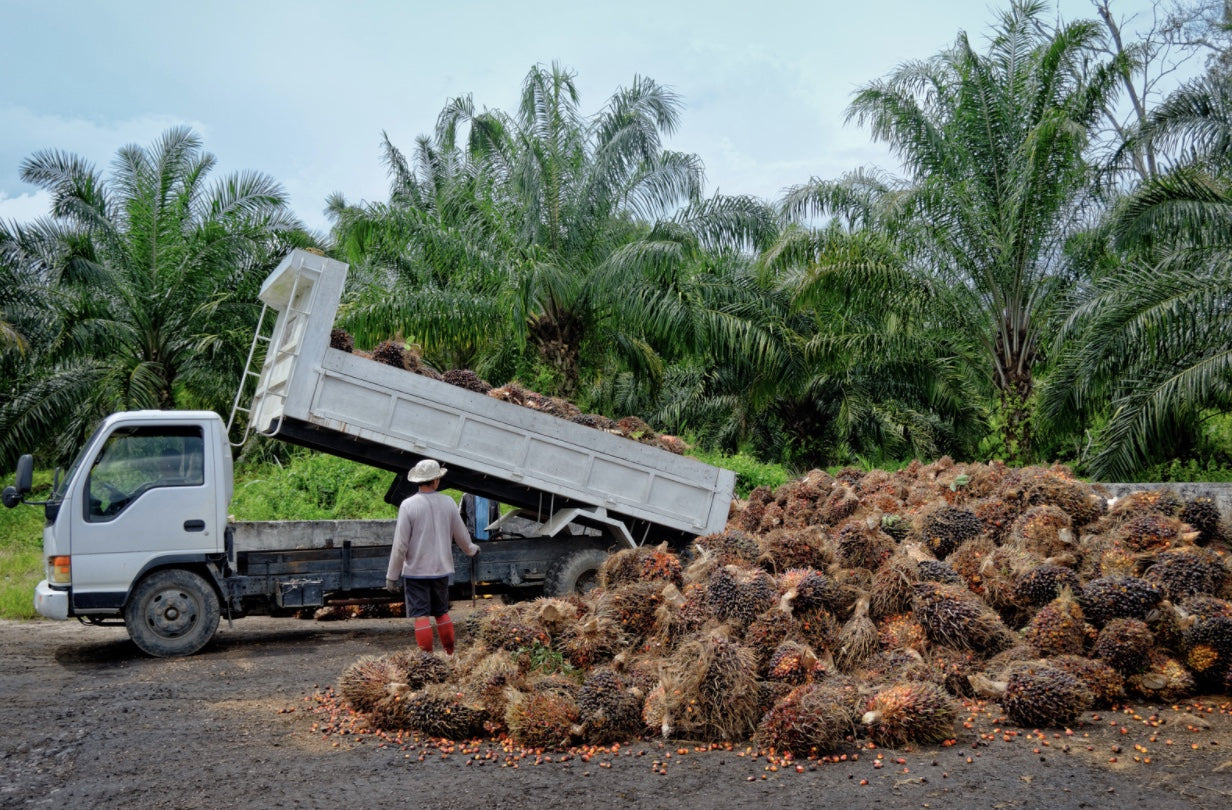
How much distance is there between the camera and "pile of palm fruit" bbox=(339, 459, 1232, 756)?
5734mm

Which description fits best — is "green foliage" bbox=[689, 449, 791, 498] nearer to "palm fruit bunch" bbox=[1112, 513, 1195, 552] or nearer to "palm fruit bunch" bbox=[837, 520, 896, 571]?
"palm fruit bunch" bbox=[837, 520, 896, 571]

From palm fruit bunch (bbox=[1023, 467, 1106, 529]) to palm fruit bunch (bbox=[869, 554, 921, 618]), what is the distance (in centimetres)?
222

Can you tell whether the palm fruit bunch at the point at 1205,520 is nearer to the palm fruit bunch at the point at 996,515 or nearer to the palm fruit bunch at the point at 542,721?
the palm fruit bunch at the point at 996,515

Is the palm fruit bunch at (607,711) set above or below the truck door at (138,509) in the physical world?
below

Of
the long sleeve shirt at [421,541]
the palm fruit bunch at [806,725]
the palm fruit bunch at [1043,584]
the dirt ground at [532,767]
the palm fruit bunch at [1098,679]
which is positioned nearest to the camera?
the dirt ground at [532,767]

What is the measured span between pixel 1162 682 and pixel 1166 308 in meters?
7.11

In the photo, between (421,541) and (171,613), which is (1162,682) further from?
(171,613)

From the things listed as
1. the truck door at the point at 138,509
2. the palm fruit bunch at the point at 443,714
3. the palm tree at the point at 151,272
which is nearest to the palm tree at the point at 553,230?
the palm tree at the point at 151,272

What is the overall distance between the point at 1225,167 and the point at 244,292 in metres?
16.2

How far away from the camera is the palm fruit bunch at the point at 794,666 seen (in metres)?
6.08

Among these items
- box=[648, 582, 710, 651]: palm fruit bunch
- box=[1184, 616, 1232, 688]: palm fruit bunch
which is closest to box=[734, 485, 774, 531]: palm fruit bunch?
box=[648, 582, 710, 651]: palm fruit bunch

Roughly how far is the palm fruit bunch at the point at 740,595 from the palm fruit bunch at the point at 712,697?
30.6 inches

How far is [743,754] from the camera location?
550 cm

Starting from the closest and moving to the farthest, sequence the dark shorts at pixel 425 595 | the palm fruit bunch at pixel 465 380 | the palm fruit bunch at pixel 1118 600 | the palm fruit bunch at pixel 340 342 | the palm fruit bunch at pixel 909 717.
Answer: the palm fruit bunch at pixel 909 717, the palm fruit bunch at pixel 1118 600, the dark shorts at pixel 425 595, the palm fruit bunch at pixel 340 342, the palm fruit bunch at pixel 465 380
